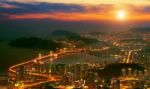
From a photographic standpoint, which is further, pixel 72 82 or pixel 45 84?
pixel 72 82

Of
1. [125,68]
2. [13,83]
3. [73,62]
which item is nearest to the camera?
[13,83]

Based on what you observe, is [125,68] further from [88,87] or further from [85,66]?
[88,87]

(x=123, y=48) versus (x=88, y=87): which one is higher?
(x=123, y=48)

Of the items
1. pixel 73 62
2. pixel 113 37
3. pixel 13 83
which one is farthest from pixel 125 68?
pixel 113 37

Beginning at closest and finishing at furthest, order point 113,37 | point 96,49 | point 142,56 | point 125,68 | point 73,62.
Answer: point 125,68, point 73,62, point 142,56, point 96,49, point 113,37

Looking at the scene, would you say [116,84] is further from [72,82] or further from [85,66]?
[85,66]

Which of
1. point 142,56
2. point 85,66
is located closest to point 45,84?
point 85,66
